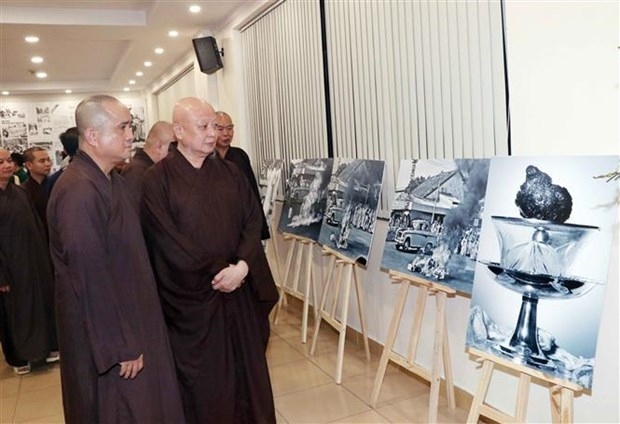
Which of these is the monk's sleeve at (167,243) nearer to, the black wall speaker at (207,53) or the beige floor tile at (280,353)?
the beige floor tile at (280,353)

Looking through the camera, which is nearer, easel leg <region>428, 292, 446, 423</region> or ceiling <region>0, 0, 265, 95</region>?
easel leg <region>428, 292, 446, 423</region>

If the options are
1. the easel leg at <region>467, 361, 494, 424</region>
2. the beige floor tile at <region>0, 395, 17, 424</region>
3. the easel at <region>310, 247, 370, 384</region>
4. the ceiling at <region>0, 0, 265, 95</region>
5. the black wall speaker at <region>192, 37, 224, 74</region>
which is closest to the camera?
the easel leg at <region>467, 361, 494, 424</region>

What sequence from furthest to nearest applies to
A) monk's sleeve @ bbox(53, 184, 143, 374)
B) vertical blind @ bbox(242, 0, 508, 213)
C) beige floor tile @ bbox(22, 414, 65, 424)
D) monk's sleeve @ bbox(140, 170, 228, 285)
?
beige floor tile @ bbox(22, 414, 65, 424) < vertical blind @ bbox(242, 0, 508, 213) < monk's sleeve @ bbox(140, 170, 228, 285) < monk's sleeve @ bbox(53, 184, 143, 374)

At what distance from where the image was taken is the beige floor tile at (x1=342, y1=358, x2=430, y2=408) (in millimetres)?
3098

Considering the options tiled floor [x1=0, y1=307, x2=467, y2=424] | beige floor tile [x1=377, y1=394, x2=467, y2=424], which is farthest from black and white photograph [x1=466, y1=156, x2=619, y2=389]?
tiled floor [x1=0, y1=307, x2=467, y2=424]

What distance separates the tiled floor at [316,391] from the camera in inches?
115

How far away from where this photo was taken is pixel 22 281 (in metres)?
3.90

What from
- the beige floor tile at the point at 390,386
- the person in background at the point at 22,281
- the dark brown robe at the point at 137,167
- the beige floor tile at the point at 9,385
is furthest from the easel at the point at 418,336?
the person in background at the point at 22,281

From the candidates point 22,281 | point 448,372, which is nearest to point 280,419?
point 448,372

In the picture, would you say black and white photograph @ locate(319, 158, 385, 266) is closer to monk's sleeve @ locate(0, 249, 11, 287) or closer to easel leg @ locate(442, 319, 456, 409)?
easel leg @ locate(442, 319, 456, 409)

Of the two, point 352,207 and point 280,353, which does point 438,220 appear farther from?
point 280,353

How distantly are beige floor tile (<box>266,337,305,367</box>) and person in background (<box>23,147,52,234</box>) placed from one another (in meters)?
2.16

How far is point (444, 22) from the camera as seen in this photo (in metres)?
2.88

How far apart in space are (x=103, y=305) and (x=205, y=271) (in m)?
0.59
